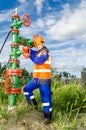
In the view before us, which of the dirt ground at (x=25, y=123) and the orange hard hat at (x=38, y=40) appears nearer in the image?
the dirt ground at (x=25, y=123)

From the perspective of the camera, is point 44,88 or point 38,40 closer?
point 44,88

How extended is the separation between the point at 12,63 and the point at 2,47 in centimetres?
71

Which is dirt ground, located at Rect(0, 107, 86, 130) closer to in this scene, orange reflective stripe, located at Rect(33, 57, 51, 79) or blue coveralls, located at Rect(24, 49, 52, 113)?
blue coveralls, located at Rect(24, 49, 52, 113)

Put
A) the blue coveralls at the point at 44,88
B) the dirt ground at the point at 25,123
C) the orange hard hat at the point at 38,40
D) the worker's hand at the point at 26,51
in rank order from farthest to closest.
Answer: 1. the orange hard hat at the point at 38,40
2. the worker's hand at the point at 26,51
3. the blue coveralls at the point at 44,88
4. the dirt ground at the point at 25,123

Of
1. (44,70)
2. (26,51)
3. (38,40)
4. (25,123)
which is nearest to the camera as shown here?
(25,123)

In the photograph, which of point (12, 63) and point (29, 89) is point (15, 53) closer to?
point (12, 63)

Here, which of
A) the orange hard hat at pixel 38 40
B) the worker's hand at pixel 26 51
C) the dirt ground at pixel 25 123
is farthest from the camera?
the orange hard hat at pixel 38 40

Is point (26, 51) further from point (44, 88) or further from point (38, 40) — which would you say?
point (44, 88)

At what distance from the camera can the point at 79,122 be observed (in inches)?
291

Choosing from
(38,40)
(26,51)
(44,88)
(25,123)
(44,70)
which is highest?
(38,40)

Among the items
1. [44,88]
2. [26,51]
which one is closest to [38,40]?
[26,51]

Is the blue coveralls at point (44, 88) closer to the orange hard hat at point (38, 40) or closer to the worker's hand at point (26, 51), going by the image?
the worker's hand at point (26, 51)

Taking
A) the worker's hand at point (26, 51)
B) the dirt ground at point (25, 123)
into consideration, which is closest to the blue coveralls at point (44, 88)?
the worker's hand at point (26, 51)

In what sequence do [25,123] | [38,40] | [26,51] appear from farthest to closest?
1. [38,40]
2. [26,51]
3. [25,123]
